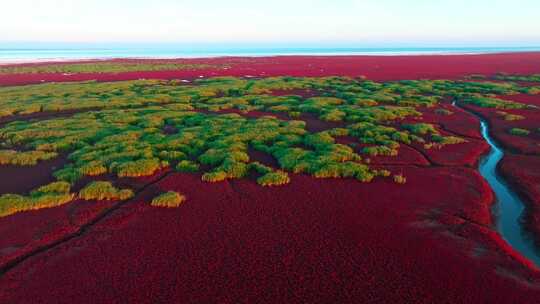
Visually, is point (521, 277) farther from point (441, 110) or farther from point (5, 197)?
point (441, 110)

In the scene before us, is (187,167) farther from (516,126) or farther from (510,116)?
(510,116)

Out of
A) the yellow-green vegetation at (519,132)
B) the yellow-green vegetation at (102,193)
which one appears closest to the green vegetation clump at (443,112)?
the yellow-green vegetation at (519,132)

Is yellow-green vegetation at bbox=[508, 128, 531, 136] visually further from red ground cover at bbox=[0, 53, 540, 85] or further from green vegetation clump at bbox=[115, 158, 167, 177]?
red ground cover at bbox=[0, 53, 540, 85]

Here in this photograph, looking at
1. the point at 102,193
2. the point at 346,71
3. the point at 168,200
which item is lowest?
the point at 168,200

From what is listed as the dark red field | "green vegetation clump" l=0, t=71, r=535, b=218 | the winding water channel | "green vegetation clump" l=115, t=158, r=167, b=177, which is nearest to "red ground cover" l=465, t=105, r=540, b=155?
"green vegetation clump" l=0, t=71, r=535, b=218

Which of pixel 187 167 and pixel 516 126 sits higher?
pixel 516 126

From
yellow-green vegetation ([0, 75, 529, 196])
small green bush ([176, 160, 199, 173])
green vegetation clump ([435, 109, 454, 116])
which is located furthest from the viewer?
green vegetation clump ([435, 109, 454, 116])

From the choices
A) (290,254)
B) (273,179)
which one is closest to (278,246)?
(290,254)
